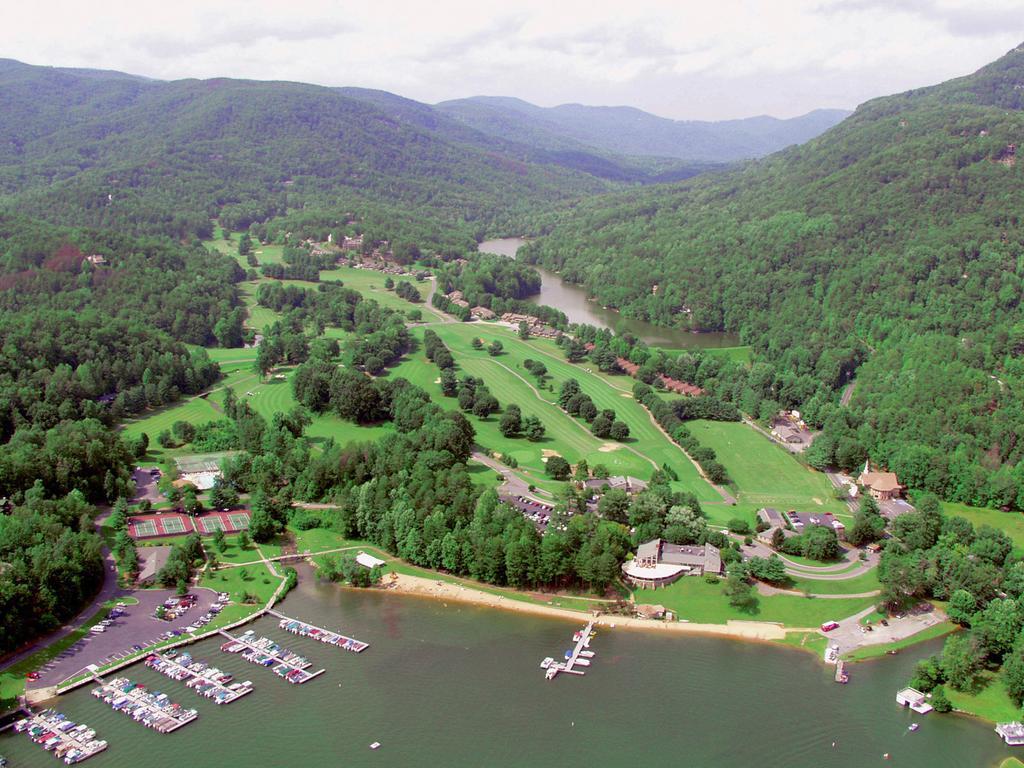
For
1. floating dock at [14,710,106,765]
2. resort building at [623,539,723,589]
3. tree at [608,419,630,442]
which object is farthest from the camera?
tree at [608,419,630,442]

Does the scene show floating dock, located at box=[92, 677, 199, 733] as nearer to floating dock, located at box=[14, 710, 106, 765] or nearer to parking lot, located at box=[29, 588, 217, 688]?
floating dock, located at box=[14, 710, 106, 765]

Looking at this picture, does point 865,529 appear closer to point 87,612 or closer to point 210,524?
point 210,524

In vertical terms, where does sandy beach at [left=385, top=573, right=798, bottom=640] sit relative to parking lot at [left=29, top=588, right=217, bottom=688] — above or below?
below

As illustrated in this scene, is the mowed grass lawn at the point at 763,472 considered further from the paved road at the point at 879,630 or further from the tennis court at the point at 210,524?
the tennis court at the point at 210,524

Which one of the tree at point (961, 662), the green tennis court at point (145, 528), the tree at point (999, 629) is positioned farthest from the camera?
the green tennis court at point (145, 528)

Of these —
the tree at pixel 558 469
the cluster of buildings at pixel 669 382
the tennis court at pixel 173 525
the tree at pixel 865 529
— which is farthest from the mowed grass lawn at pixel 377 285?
the tree at pixel 865 529

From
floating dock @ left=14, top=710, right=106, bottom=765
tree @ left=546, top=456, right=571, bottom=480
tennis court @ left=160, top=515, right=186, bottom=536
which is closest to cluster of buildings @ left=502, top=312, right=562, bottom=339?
tree @ left=546, top=456, right=571, bottom=480
